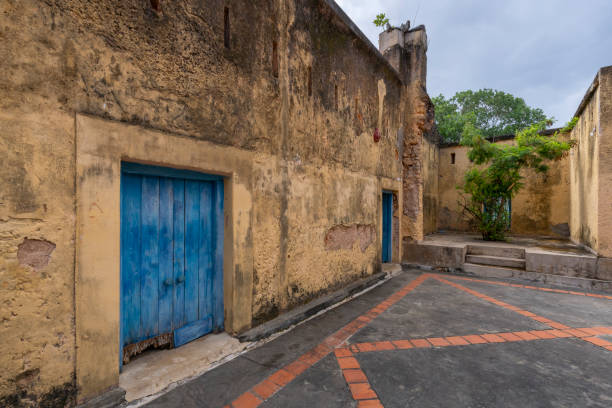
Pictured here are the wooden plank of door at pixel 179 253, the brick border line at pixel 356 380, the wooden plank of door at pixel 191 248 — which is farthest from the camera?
the wooden plank of door at pixel 191 248

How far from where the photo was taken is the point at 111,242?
222 centimetres

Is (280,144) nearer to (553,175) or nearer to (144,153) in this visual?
(144,153)

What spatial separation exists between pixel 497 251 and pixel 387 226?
2701 millimetres

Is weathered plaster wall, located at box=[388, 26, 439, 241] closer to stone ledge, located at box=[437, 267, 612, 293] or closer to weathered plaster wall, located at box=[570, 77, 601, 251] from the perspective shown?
stone ledge, located at box=[437, 267, 612, 293]

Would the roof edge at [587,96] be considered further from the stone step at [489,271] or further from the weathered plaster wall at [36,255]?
the weathered plaster wall at [36,255]

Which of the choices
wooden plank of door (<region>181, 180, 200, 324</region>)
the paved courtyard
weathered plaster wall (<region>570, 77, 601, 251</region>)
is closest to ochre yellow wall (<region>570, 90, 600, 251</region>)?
weathered plaster wall (<region>570, 77, 601, 251</region>)

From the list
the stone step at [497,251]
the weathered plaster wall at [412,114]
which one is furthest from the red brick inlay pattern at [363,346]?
the weathered plaster wall at [412,114]

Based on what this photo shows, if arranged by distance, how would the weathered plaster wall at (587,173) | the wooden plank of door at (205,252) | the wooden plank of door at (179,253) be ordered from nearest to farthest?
the wooden plank of door at (179,253) < the wooden plank of door at (205,252) < the weathered plaster wall at (587,173)

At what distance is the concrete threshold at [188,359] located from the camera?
2.34m

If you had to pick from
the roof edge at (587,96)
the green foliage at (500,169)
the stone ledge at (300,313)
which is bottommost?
the stone ledge at (300,313)

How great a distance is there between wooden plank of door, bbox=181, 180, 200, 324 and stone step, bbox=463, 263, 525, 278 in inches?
250

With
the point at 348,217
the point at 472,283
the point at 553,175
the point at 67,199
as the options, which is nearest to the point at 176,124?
the point at 67,199

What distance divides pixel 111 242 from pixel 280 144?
218 centimetres

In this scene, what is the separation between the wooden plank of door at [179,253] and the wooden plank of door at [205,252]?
0.67 ft
